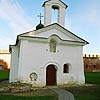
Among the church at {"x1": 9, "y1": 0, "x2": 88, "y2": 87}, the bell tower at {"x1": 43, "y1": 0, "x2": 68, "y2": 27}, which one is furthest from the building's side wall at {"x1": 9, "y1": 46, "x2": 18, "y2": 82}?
the bell tower at {"x1": 43, "y1": 0, "x2": 68, "y2": 27}

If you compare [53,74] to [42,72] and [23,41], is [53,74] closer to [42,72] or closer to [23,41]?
[42,72]

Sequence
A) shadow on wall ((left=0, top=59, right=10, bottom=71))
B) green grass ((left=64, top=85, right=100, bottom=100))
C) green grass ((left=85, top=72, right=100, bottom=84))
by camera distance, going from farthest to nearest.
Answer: shadow on wall ((left=0, top=59, right=10, bottom=71)) < green grass ((left=85, top=72, right=100, bottom=84)) < green grass ((left=64, top=85, right=100, bottom=100))

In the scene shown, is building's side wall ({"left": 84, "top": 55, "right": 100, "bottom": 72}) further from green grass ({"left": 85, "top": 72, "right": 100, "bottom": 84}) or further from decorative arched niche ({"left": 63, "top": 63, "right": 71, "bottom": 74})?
decorative arched niche ({"left": 63, "top": 63, "right": 71, "bottom": 74})

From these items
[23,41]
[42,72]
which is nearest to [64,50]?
[42,72]

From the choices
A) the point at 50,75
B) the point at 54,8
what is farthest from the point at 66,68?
the point at 54,8

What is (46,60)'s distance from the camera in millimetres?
13844

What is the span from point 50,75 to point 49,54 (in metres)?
1.98

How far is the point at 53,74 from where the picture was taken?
14.6 m

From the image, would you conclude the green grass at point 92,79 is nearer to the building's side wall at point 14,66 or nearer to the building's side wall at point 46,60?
the building's side wall at point 46,60

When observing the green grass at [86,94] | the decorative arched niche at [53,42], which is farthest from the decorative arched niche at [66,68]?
the green grass at [86,94]

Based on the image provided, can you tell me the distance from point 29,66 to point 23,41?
2120 mm

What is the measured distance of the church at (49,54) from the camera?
13.3 metres

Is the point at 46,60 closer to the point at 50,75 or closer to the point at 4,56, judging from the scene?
the point at 50,75

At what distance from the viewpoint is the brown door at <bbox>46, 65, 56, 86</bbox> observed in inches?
568
